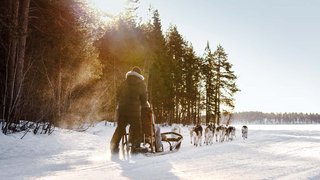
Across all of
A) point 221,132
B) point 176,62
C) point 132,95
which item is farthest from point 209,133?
point 176,62

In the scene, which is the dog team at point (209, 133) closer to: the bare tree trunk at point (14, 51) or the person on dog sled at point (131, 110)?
the person on dog sled at point (131, 110)

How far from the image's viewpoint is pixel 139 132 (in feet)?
30.8

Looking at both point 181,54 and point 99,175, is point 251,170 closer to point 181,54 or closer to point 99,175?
point 99,175

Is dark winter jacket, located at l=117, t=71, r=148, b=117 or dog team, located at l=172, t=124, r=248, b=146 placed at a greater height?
dark winter jacket, located at l=117, t=71, r=148, b=117

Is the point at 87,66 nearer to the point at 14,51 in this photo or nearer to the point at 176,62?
the point at 14,51

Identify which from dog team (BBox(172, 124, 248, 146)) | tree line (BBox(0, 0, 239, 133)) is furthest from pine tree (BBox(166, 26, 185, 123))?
dog team (BBox(172, 124, 248, 146))

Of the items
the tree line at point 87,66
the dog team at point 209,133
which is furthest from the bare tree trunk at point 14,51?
the dog team at point 209,133

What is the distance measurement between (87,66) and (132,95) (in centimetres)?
1244

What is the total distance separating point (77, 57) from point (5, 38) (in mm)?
6108

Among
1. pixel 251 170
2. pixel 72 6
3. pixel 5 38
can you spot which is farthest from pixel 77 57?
pixel 251 170

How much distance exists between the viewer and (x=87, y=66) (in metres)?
21.3

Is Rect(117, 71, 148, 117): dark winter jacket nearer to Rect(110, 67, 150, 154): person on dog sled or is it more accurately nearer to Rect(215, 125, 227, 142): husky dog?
Rect(110, 67, 150, 154): person on dog sled

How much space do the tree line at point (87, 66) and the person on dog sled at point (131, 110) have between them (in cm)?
289

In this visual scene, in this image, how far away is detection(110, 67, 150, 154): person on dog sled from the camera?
937 cm
